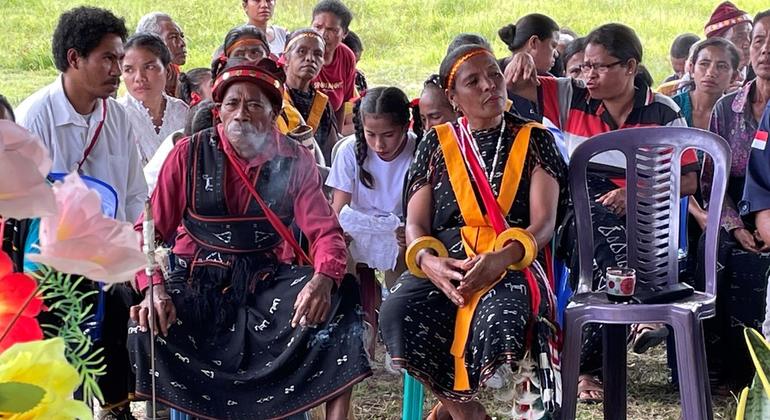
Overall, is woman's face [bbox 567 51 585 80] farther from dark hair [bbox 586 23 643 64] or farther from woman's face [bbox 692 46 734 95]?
dark hair [bbox 586 23 643 64]

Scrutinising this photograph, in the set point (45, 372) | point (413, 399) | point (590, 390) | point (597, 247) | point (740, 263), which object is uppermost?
point (45, 372)

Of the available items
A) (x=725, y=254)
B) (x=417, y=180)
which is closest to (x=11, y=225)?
(x=417, y=180)

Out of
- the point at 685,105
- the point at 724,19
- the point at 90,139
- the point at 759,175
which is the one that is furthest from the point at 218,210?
the point at 724,19

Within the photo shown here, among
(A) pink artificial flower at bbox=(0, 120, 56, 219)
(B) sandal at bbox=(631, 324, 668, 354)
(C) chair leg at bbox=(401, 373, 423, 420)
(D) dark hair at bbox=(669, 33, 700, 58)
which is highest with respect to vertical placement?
(A) pink artificial flower at bbox=(0, 120, 56, 219)

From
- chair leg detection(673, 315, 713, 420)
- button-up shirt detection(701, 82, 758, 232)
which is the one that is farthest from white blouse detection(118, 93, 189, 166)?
chair leg detection(673, 315, 713, 420)

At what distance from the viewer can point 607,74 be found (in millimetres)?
4348

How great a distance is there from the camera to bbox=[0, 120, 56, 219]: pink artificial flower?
2.86 feet

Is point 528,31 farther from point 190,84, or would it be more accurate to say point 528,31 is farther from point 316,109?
point 190,84

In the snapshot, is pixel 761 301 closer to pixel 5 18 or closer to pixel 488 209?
pixel 488 209

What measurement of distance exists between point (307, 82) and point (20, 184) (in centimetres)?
454

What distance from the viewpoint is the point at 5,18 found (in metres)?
13.3

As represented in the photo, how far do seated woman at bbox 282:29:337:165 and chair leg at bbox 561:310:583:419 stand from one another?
226 cm

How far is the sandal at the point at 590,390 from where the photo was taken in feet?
13.7

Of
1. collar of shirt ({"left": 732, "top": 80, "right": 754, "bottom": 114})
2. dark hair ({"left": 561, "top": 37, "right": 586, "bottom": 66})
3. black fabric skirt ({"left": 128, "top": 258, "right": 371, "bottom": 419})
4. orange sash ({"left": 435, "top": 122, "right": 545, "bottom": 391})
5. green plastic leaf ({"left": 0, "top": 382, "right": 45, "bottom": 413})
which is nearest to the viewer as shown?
green plastic leaf ({"left": 0, "top": 382, "right": 45, "bottom": 413})
